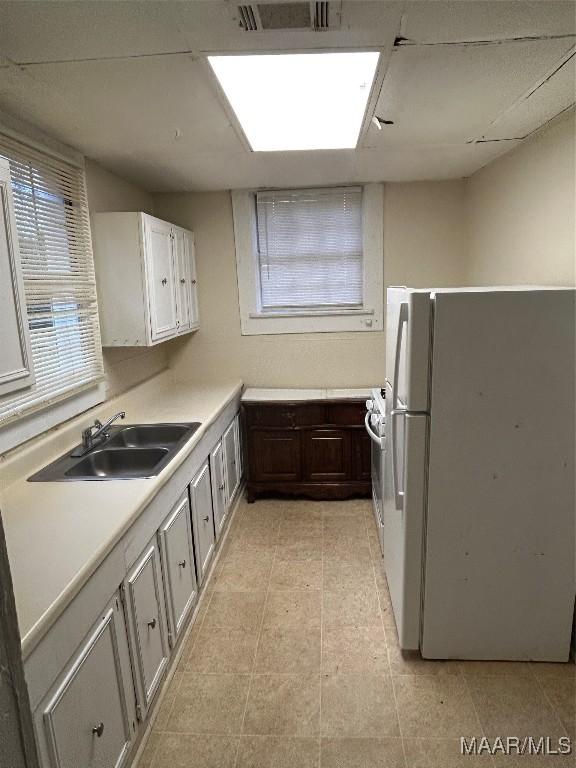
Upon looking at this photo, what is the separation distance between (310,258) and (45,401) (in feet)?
7.92

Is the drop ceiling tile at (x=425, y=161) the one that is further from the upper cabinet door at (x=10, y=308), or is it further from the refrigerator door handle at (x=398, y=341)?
the upper cabinet door at (x=10, y=308)

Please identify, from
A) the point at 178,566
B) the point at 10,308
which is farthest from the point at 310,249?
the point at 10,308

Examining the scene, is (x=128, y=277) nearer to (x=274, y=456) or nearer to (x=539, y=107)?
(x=274, y=456)

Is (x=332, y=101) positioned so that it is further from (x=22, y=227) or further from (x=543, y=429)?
(x=543, y=429)

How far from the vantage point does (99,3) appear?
1311mm

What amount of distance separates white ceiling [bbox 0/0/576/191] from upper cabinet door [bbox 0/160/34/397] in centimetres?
49

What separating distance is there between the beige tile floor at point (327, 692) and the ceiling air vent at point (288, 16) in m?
2.44

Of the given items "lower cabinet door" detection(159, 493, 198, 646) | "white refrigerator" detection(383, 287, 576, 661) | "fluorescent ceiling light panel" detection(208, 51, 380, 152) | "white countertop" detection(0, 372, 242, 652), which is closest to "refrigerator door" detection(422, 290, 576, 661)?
"white refrigerator" detection(383, 287, 576, 661)

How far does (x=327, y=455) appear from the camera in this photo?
375 cm

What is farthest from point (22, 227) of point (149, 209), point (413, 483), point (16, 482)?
point (413, 483)

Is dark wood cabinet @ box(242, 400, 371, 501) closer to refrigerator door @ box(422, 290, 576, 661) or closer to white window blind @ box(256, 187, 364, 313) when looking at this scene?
white window blind @ box(256, 187, 364, 313)

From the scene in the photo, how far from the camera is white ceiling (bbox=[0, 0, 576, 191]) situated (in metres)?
1.40

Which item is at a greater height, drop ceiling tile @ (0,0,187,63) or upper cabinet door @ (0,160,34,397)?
drop ceiling tile @ (0,0,187,63)

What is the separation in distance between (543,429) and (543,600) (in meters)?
0.78
